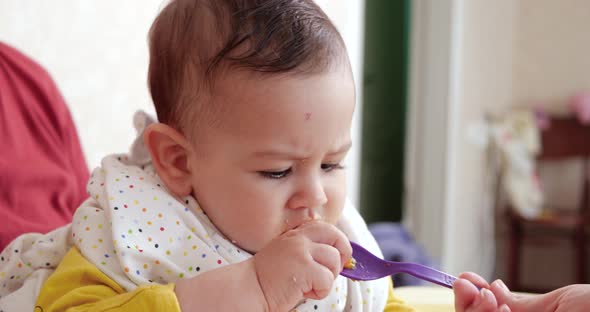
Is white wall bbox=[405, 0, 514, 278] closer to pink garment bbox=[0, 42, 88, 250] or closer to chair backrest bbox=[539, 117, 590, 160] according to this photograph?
chair backrest bbox=[539, 117, 590, 160]

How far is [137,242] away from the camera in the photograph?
791 mm

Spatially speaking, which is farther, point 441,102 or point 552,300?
point 441,102

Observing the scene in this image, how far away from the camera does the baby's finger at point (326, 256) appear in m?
0.73

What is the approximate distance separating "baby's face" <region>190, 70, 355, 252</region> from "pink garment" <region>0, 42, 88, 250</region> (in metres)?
0.36

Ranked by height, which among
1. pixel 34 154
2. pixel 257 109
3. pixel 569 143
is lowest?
pixel 569 143

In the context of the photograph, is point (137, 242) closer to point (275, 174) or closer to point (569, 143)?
point (275, 174)

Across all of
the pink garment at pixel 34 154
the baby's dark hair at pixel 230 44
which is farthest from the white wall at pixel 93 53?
the baby's dark hair at pixel 230 44

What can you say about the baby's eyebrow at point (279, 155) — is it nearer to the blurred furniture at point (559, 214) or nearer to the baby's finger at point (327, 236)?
the baby's finger at point (327, 236)

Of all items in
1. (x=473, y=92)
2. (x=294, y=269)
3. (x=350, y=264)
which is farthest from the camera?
(x=473, y=92)

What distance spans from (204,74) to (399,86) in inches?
102

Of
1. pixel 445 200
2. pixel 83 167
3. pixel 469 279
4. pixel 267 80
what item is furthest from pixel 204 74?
pixel 445 200

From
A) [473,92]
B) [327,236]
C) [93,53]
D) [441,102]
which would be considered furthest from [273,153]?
[473,92]

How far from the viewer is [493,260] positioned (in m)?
4.06

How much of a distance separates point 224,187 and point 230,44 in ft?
0.54
